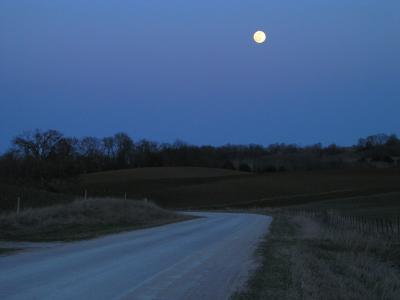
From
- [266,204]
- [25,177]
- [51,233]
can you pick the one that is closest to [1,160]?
[25,177]

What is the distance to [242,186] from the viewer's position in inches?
4476

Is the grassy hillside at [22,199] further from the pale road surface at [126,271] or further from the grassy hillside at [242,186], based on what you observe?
the grassy hillside at [242,186]

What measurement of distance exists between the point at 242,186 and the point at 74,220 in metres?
79.9

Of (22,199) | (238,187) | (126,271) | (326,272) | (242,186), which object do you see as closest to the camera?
(326,272)

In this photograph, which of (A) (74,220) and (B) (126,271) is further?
(A) (74,220)

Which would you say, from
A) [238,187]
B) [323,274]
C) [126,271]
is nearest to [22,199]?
[126,271]

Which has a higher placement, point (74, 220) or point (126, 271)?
point (74, 220)

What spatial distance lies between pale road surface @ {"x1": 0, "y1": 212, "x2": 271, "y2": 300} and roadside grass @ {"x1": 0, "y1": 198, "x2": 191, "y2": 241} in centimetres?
732

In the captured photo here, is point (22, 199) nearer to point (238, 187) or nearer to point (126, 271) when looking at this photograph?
point (126, 271)

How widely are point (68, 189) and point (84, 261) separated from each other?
3749 inches

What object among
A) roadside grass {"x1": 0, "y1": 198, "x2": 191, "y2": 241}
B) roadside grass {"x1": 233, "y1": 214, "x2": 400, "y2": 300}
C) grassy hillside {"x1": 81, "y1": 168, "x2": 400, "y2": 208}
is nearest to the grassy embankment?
roadside grass {"x1": 233, "y1": 214, "x2": 400, "y2": 300}

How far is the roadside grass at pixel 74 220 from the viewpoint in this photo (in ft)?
94.0

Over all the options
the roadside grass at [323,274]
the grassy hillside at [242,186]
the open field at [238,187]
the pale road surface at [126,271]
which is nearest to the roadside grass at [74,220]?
the pale road surface at [126,271]

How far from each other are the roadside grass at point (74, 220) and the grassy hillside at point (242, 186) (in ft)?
172
